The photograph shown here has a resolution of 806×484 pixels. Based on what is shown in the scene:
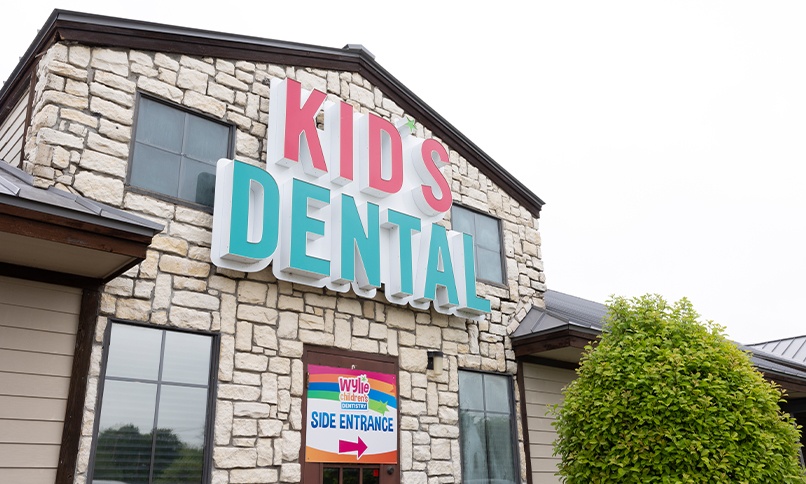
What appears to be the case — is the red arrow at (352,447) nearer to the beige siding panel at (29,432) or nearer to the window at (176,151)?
the beige siding panel at (29,432)

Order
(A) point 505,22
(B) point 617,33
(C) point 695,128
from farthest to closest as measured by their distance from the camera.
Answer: (C) point 695,128 < (B) point 617,33 < (A) point 505,22

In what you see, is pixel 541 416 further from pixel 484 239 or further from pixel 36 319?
pixel 36 319

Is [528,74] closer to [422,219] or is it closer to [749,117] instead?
[749,117]

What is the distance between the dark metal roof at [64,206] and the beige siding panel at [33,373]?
924mm

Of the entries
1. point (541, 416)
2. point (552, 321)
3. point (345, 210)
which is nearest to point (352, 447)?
point (345, 210)

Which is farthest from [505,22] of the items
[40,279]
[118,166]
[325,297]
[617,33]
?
[40,279]

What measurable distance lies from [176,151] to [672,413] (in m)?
5.62

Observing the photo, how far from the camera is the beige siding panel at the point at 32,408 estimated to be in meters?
4.82

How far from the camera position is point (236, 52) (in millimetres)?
7172

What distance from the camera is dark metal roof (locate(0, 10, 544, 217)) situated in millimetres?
6020

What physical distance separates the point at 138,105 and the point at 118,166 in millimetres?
749

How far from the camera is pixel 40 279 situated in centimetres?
520

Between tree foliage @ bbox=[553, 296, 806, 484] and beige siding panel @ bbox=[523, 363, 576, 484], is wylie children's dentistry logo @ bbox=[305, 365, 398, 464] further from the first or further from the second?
beige siding panel @ bbox=[523, 363, 576, 484]

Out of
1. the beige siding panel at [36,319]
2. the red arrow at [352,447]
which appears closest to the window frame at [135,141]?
the beige siding panel at [36,319]
